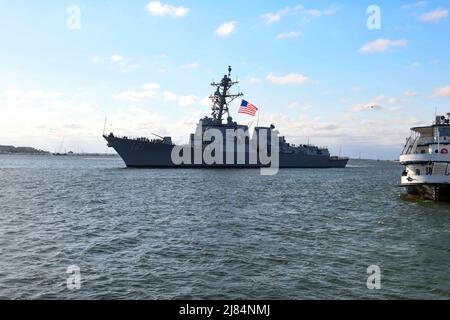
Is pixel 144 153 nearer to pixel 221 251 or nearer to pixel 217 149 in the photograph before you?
pixel 217 149

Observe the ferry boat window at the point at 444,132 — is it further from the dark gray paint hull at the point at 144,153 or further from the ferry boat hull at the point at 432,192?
the dark gray paint hull at the point at 144,153

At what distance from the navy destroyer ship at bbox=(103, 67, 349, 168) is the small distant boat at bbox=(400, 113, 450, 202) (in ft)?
182

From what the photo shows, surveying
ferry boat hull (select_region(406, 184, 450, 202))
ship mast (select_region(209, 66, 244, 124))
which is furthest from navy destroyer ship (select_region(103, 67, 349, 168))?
ferry boat hull (select_region(406, 184, 450, 202))

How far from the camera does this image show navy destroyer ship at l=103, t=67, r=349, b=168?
86.5 m

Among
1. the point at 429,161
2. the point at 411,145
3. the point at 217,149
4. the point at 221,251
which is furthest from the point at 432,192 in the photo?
the point at 217,149

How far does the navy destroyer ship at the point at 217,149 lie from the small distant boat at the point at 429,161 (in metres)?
55.5

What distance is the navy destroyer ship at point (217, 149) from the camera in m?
86.5

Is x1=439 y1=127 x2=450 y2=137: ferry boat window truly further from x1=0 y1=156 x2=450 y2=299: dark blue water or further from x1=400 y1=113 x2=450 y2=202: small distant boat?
x1=0 y1=156 x2=450 y2=299: dark blue water
